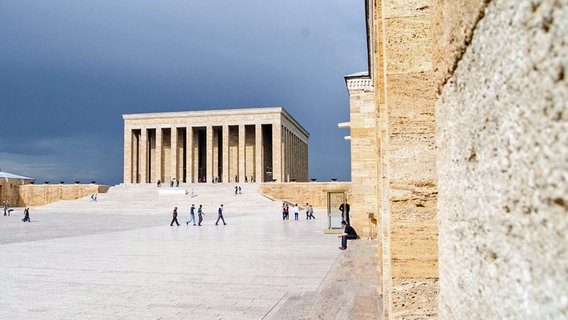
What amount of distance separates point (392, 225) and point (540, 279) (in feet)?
10.3

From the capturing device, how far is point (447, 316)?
4.96 feet

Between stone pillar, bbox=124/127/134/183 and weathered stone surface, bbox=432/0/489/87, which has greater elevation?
stone pillar, bbox=124/127/134/183

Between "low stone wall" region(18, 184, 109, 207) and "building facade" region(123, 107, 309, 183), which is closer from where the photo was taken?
"low stone wall" region(18, 184, 109, 207)

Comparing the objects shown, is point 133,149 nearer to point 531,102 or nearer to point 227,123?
point 227,123

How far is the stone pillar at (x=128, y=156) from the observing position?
59.2 meters

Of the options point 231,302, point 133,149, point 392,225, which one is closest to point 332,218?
point 231,302

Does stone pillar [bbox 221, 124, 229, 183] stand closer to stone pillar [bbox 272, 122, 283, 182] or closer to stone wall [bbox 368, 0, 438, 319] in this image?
stone pillar [bbox 272, 122, 283, 182]

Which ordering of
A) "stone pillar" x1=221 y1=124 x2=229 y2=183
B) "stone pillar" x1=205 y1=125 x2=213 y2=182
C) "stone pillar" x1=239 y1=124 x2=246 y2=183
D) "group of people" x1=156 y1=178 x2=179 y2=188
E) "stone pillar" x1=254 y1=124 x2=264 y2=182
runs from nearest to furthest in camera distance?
"group of people" x1=156 y1=178 x2=179 y2=188 < "stone pillar" x1=239 y1=124 x2=246 y2=183 < "stone pillar" x1=254 y1=124 x2=264 y2=182 < "stone pillar" x1=221 y1=124 x2=229 y2=183 < "stone pillar" x1=205 y1=125 x2=213 y2=182

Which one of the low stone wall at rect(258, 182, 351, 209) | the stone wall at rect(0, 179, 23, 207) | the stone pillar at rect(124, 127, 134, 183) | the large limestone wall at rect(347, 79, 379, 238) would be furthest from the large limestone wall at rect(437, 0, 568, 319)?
the stone wall at rect(0, 179, 23, 207)

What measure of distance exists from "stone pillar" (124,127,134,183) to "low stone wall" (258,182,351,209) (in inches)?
801

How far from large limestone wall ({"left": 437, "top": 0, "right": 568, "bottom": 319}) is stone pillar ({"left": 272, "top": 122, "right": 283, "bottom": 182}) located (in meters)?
54.0

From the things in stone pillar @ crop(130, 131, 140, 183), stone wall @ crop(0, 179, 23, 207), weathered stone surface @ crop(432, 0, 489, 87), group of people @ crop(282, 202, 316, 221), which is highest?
stone pillar @ crop(130, 131, 140, 183)

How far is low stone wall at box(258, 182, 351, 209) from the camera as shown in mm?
49094

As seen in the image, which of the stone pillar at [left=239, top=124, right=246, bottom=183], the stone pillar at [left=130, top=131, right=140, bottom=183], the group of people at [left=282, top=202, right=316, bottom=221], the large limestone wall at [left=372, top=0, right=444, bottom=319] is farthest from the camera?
the stone pillar at [left=130, top=131, right=140, bottom=183]
